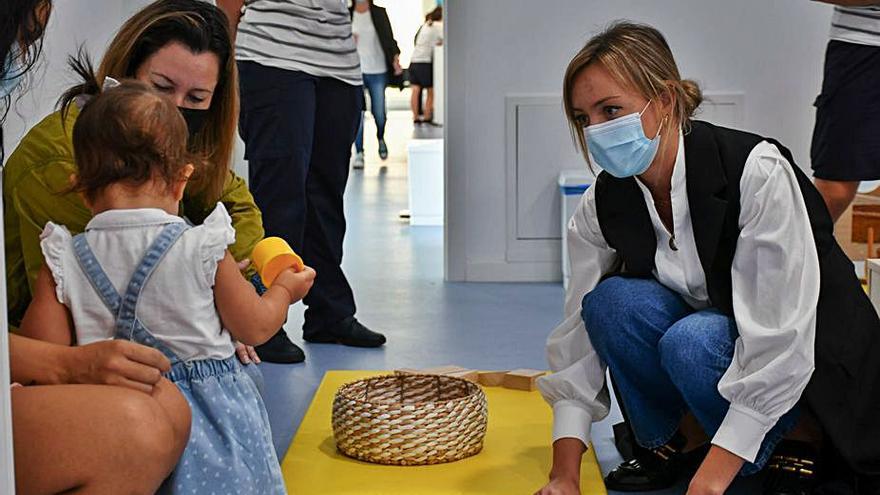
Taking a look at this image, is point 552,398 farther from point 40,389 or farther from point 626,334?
point 40,389

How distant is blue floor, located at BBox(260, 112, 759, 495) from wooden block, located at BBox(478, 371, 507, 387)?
0.26m

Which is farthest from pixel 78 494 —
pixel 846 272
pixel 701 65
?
pixel 701 65

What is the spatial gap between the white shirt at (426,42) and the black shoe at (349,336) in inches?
335

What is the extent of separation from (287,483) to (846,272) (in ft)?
3.54

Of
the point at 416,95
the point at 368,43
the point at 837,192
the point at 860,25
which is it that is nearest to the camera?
the point at 860,25

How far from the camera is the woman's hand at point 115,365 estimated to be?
5.48 ft

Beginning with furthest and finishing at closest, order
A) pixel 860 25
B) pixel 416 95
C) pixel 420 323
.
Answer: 1. pixel 416 95
2. pixel 420 323
3. pixel 860 25

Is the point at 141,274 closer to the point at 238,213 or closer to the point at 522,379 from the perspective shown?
the point at 238,213

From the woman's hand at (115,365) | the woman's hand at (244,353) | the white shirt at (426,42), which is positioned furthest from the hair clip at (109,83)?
the white shirt at (426,42)

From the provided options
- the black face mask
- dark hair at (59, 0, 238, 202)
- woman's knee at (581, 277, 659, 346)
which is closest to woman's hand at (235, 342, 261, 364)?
dark hair at (59, 0, 238, 202)

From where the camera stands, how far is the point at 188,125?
6.94 feet

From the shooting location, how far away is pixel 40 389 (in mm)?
1627

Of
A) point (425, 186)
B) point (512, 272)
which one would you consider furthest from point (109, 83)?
point (425, 186)

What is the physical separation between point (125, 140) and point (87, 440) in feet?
1.38
